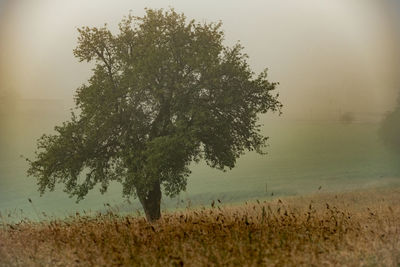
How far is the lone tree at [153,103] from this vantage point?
23250 mm

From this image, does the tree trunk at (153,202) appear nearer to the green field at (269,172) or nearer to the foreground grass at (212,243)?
the green field at (269,172)

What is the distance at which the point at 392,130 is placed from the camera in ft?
273

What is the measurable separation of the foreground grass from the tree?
244 feet

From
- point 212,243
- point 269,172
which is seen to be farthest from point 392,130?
point 212,243

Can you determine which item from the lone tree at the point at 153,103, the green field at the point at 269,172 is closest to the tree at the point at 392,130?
the green field at the point at 269,172

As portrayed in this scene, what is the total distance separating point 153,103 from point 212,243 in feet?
47.7

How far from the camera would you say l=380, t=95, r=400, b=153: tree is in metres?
82.6

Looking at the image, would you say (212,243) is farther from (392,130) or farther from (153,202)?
(392,130)

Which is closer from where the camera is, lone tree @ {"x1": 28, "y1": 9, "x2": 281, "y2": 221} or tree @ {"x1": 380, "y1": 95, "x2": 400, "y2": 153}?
lone tree @ {"x1": 28, "y1": 9, "x2": 281, "y2": 221}

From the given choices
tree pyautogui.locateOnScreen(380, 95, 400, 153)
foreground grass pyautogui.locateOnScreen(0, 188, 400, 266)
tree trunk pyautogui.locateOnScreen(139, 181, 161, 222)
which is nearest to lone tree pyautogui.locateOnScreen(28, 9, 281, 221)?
tree trunk pyautogui.locateOnScreen(139, 181, 161, 222)

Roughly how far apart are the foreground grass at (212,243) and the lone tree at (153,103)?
1058 cm

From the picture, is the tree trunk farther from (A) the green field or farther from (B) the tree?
(B) the tree

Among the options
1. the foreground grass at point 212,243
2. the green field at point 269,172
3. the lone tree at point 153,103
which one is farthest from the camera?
the green field at point 269,172

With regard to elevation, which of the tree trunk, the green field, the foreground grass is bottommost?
the foreground grass
